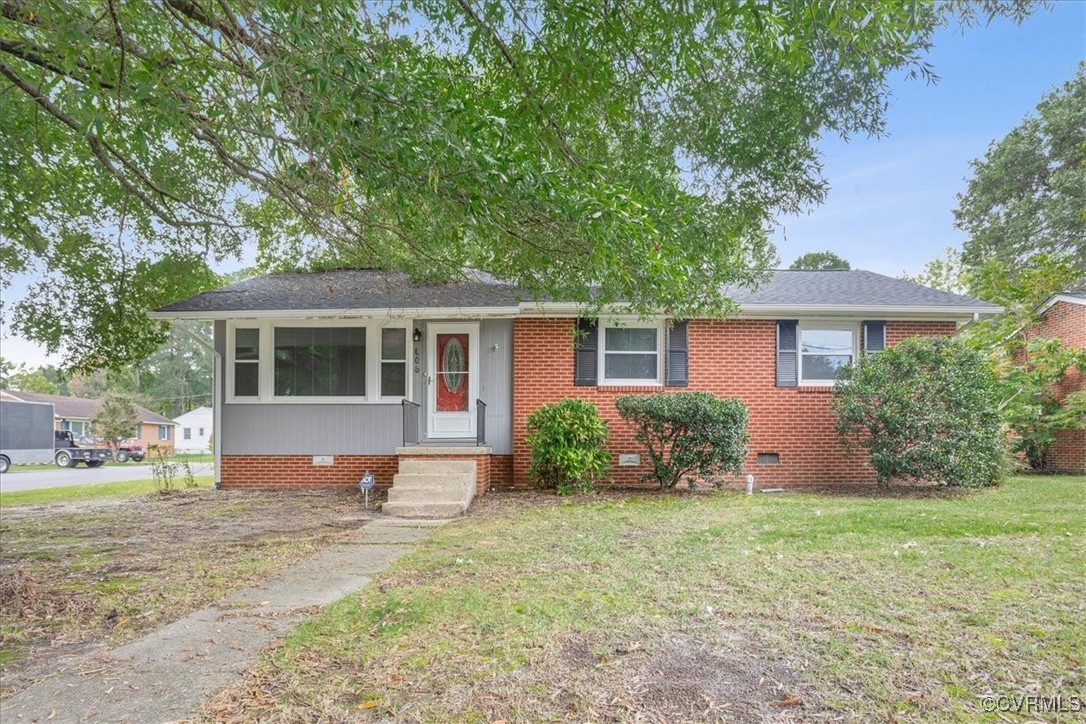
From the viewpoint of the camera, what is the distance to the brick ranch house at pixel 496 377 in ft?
32.8

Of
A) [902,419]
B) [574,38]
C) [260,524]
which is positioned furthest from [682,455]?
[574,38]

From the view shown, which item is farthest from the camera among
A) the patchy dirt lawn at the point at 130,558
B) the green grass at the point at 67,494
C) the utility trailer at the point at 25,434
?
the utility trailer at the point at 25,434

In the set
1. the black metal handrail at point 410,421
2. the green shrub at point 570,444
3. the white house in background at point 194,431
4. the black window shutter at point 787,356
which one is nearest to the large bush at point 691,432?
the green shrub at point 570,444

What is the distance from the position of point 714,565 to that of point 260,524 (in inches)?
210

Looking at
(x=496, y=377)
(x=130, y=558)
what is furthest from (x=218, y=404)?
(x=130, y=558)

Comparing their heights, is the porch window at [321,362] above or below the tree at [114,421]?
above

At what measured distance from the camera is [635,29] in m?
4.17

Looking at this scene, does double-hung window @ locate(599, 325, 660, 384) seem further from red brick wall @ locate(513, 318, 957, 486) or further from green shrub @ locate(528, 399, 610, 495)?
green shrub @ locate(528, 399, 610, 495)

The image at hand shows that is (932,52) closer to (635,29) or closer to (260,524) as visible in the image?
(635,29)

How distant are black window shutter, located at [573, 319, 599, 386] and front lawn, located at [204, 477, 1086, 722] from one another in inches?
174

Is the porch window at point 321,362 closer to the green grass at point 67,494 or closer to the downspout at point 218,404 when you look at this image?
the downspout at point 218,404

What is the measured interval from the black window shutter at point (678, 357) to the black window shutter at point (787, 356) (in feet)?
5.05

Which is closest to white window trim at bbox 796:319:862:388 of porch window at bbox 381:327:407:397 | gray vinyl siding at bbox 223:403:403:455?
porch window at bbox 381:327:407:397

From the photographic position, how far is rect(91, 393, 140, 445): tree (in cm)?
3062
